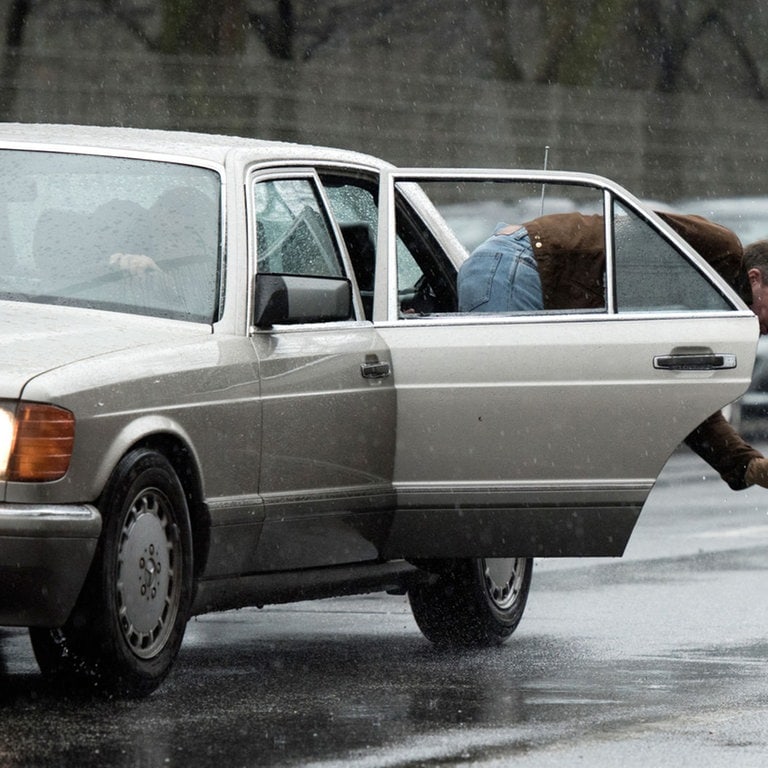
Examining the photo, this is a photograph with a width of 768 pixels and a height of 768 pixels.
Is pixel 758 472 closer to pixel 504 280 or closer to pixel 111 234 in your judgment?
pixel 504 280

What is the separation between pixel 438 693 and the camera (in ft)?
25.4

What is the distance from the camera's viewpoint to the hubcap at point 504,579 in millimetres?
9461

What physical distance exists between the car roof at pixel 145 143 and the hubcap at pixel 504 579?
6.07ft

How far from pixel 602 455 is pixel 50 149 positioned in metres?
2.15

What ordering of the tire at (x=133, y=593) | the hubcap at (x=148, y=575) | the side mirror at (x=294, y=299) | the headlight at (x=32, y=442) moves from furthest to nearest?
the side mirror at (x=294, y=299), the hubcap at (x=148, y=575), the tire at (x=133, y=593), the headlight at (x=32, y=442)

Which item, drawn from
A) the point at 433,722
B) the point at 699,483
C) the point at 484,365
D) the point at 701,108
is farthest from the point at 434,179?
the point at 701,108

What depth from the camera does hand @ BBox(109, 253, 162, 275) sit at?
25.6 ft

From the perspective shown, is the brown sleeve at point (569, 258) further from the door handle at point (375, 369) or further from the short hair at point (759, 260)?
the door handle at point (375, 369)

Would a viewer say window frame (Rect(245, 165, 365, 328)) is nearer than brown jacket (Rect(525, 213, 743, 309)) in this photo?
Yes

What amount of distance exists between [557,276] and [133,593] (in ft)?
7.94

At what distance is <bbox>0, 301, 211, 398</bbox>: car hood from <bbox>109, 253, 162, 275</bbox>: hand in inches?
9.1

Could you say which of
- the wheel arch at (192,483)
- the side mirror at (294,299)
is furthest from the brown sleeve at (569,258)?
the wheel arch at (192,483)

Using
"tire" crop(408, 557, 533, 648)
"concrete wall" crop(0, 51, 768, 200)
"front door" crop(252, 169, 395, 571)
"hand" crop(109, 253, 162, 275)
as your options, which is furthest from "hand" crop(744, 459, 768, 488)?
"concrete wall" crop(0, 51, 768, 200)

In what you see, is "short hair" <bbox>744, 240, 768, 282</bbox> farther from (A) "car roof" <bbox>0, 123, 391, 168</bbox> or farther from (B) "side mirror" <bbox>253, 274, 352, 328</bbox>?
(B) "side mirror" <bbox>253, 274, 352, 328</bbox>
